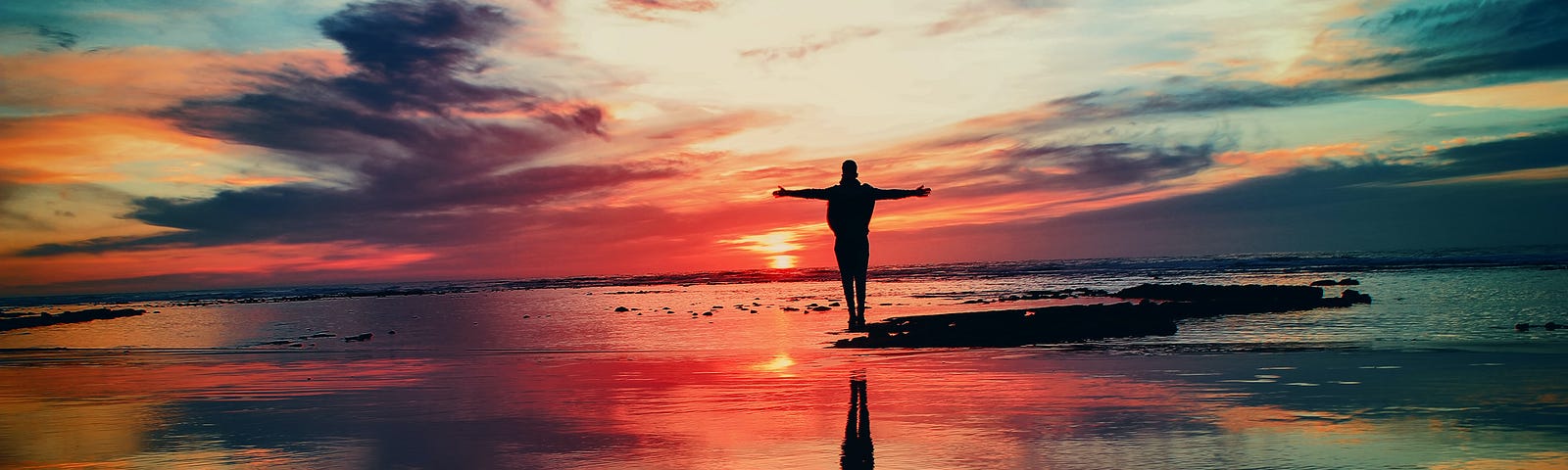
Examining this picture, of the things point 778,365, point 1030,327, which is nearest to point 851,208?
point 778,365

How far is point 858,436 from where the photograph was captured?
29.4 feet

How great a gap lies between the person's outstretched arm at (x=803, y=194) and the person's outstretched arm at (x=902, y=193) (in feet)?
3.22

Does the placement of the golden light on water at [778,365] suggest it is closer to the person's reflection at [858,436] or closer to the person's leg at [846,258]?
the person's leg at [846,258]

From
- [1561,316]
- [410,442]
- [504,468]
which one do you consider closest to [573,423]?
[410,442]

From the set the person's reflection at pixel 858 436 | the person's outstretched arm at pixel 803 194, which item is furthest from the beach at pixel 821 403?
the person's outstretched arm at pixel 803 194

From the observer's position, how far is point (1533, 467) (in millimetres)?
7125

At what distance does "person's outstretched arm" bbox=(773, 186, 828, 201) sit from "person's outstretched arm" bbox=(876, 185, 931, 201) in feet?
3.22

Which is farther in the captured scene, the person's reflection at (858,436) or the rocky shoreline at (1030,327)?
the rocky shoreline at (1030,327)

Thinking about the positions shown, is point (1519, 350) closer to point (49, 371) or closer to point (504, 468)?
point (504, 468)

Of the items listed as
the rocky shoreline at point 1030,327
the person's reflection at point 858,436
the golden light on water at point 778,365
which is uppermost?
the rocky shoreline at point 1030,327

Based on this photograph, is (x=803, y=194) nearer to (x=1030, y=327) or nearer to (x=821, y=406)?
(x=1030, y=327)

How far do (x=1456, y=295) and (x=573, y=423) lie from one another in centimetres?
3398

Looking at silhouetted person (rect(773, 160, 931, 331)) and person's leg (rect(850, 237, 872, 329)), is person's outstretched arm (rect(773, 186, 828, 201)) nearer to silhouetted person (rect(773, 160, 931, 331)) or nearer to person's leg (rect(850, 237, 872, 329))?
silhouetted person (rect(773, 160, 931, 331))

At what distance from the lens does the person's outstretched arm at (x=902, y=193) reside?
17766mm
